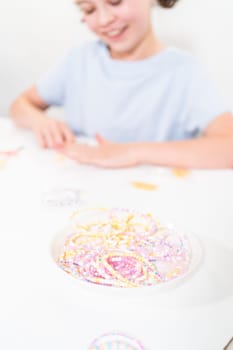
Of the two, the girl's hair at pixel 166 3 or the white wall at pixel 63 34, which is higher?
the girl's hair at pixel 166 3

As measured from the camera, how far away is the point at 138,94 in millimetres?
1171

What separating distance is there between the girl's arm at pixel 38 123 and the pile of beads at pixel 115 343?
0.61m

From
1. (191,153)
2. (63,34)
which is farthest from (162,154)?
(63,34)

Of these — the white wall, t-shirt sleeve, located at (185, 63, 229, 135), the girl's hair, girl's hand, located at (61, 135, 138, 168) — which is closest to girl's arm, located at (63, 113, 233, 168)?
girl's hand, located at (61, 135, 138, 168)

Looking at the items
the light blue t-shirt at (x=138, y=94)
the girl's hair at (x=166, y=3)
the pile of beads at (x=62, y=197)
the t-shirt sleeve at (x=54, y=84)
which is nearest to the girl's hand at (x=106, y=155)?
the pile of beads at (x=62, y=197)

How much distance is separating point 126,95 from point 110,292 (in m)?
0.75

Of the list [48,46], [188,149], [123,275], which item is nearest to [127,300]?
[123,275]

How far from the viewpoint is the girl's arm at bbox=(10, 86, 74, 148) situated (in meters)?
1.01

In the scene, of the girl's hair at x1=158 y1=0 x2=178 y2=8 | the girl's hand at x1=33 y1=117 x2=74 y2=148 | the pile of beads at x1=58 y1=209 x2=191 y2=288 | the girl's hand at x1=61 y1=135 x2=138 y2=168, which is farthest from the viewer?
the girl's hair at x1=158 y1=0 x2=178 y2=8

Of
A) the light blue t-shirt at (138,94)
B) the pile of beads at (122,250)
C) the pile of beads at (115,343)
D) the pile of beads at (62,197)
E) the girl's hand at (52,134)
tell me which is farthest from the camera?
the light blue t-shirt at (138,94)

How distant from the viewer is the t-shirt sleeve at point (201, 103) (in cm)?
105

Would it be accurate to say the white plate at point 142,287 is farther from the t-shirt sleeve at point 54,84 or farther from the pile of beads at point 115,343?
the t-shirt sleeve at point 54,84

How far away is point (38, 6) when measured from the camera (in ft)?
5.44

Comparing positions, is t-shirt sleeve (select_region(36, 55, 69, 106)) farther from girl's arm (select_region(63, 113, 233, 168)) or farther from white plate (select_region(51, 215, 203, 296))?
white plate (select_region(51, 215, 203, 296))
